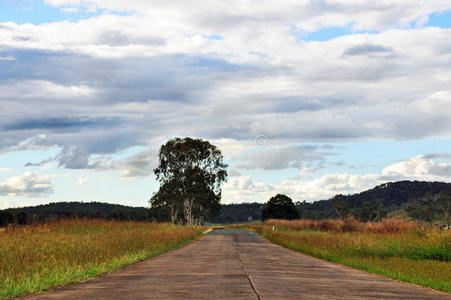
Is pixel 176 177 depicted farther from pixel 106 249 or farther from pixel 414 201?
pixel 414 201

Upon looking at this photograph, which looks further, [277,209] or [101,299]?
[277,209]

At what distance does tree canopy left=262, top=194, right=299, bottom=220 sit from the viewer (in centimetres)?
13950

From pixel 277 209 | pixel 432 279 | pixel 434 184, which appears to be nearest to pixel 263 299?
pixel 432 279

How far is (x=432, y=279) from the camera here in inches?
655

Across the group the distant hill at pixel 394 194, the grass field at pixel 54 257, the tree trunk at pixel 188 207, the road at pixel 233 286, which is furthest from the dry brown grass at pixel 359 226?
the distant hill at pixel 394 194

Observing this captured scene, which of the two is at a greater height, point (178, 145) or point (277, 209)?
point (178, 145)

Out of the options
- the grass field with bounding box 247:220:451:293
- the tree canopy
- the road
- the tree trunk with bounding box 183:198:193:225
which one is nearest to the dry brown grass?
the grass field with bounding box 247:220:451:293

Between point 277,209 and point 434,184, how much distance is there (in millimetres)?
80728

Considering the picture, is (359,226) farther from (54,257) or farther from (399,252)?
(54,257)

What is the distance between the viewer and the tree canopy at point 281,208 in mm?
139500

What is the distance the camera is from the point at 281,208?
460 ft

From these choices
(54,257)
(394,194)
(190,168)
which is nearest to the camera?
(54,257)

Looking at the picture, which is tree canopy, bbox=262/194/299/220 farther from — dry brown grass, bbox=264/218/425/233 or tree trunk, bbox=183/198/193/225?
dry brown grass, bbox=264/218/425/233

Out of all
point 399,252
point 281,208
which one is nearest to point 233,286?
point 399,252
